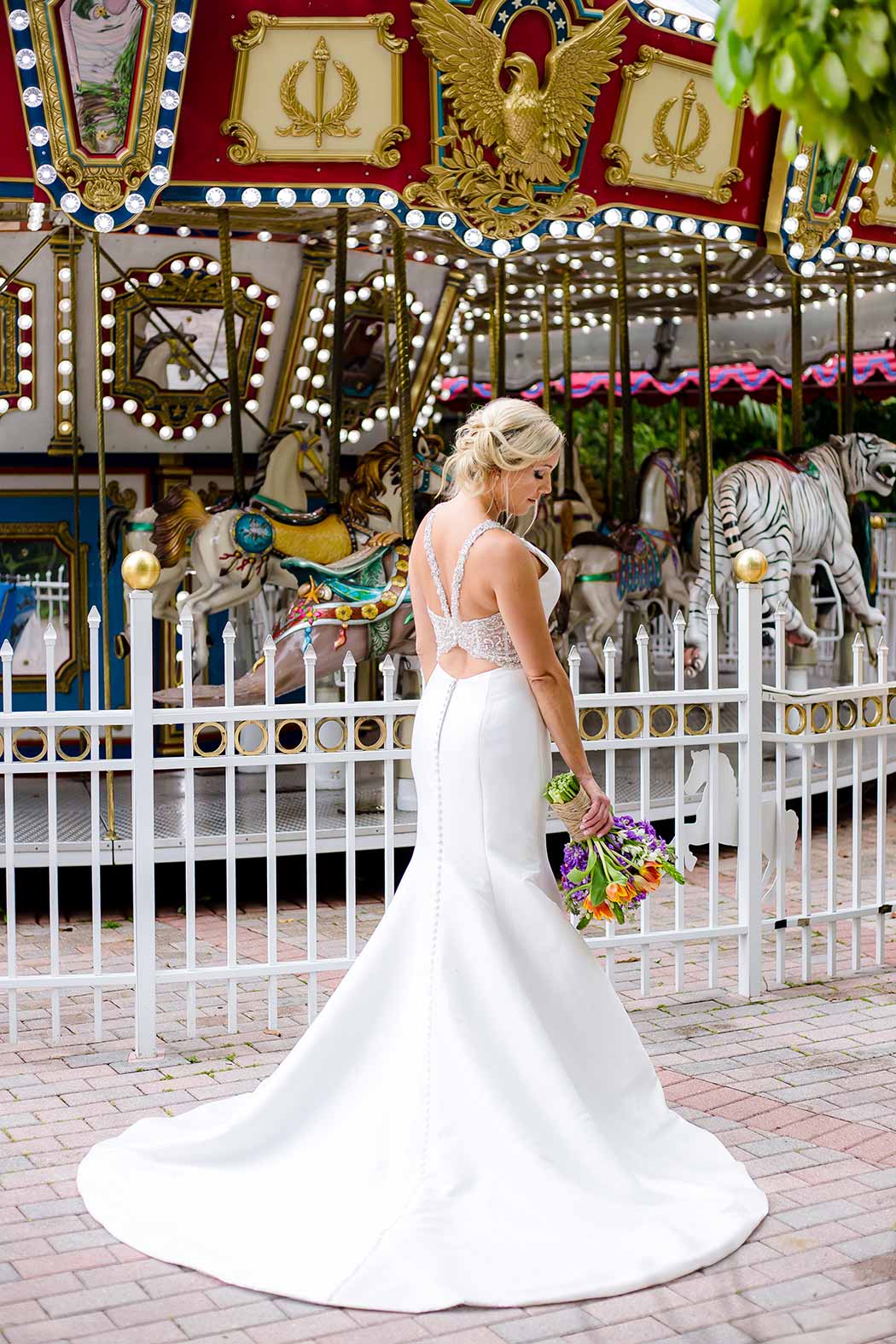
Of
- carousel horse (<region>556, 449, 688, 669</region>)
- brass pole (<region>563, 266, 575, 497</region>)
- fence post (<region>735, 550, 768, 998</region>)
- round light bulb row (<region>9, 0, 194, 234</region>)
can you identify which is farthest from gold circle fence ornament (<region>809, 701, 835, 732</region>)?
brass pole (<region>563, 266, 575, 497</region>)

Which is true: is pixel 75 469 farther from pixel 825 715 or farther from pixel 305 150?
pixel 825 715

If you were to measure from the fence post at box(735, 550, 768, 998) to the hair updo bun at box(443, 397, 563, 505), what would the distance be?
7.06 ft

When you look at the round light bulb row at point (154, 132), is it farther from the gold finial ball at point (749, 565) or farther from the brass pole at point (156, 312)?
the gold finial ball at point (749, 565)

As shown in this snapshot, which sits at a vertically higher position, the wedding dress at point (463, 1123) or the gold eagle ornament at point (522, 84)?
the gold eagle ornament at point (522, 84)

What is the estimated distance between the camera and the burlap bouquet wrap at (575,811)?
13.6ft

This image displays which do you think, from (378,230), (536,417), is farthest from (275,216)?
(536,417)

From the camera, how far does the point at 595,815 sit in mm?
4203

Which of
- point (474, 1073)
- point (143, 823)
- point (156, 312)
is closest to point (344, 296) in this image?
point (156, 312)

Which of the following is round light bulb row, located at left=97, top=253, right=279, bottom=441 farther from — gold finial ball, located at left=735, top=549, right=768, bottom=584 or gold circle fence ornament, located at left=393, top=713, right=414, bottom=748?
gold finial ball, located at left=735, top=549, right=768, bottom=584

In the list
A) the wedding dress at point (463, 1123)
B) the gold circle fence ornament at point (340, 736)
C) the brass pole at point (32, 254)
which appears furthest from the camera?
the brass pole at point (32, 254)

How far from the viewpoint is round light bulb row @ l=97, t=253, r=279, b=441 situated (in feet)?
30.0

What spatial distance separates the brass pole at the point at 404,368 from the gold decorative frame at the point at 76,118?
1273 millimetres

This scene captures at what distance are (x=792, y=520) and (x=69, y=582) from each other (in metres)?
4.43

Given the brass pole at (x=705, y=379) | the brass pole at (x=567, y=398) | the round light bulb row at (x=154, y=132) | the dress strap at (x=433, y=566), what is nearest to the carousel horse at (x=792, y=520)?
the brass pole at (x=705, y=379)
